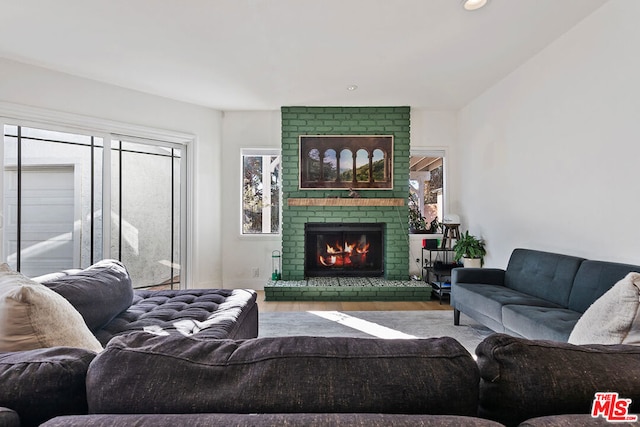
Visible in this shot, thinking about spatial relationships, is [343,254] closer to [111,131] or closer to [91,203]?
[91,203]

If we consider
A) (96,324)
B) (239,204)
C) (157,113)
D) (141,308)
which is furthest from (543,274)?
(157,113)

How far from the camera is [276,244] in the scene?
16.5 ft

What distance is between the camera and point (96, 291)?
72.3 inches

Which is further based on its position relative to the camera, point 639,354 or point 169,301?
point 169,301

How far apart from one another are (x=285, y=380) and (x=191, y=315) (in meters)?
1.57

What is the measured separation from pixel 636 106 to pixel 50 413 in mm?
3212

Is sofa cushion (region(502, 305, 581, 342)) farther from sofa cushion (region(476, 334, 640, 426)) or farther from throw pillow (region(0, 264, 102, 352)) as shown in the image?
throw pillow (region(0, 264, 102, 352))

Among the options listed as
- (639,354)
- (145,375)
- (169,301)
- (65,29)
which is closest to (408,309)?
(169,301)

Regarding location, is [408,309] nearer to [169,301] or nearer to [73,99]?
[169,301]

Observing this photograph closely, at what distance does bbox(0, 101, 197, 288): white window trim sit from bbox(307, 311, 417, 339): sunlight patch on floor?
2.02m

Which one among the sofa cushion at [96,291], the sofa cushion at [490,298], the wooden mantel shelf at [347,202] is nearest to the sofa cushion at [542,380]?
the sofa cushion at [96,291]

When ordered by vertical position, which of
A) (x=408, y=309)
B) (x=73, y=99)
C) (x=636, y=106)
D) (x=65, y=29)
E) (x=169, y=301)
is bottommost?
(x=408, y=309)

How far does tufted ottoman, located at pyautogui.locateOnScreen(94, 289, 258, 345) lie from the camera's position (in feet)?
5.95

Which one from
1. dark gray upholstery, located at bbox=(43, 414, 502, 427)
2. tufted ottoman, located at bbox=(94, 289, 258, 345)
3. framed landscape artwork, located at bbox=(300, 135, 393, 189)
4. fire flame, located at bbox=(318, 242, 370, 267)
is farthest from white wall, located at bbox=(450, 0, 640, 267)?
tufted ottoman, located at bbox=(94, 289, 258, 345)
